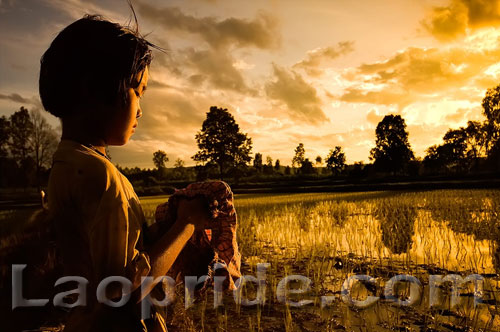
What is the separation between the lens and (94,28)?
964 mm

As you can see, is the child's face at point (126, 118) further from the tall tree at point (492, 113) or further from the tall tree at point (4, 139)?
the tall tree at point (492, 113)

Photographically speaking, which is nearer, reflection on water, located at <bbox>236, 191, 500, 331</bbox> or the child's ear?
the child's ear

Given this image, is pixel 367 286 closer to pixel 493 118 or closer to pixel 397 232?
pixel 397 232

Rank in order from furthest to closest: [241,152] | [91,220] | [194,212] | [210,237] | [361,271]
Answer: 1. [241,152]
2. [361,271]
3. [210,237]
4. [194,212]
5. [91,220]

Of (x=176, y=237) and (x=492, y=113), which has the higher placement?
(x=492, y=113)

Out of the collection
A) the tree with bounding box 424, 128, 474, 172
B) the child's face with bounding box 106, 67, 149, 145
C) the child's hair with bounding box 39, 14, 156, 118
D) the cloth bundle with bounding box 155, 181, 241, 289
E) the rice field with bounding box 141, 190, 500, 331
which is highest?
the tree with bounding box 424, 128, 474, 172

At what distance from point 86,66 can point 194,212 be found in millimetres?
590

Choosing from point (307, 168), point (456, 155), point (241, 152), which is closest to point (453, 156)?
point (456, 155)

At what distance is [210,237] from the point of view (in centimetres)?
148

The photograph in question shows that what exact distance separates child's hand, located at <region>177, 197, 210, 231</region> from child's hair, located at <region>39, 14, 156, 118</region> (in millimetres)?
435

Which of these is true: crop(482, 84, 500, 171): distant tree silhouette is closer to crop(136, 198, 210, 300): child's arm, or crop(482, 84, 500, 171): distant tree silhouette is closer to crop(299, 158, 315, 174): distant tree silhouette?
crop(299, 158, 315, 174): distant tree silhouette

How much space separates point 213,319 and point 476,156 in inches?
2944

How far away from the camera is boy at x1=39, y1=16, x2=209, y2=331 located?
0.82m

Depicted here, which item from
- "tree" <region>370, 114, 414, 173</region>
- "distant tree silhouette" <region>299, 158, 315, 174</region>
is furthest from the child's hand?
"distant tree silhouette" <region>299, 158, 315, 174</region>
